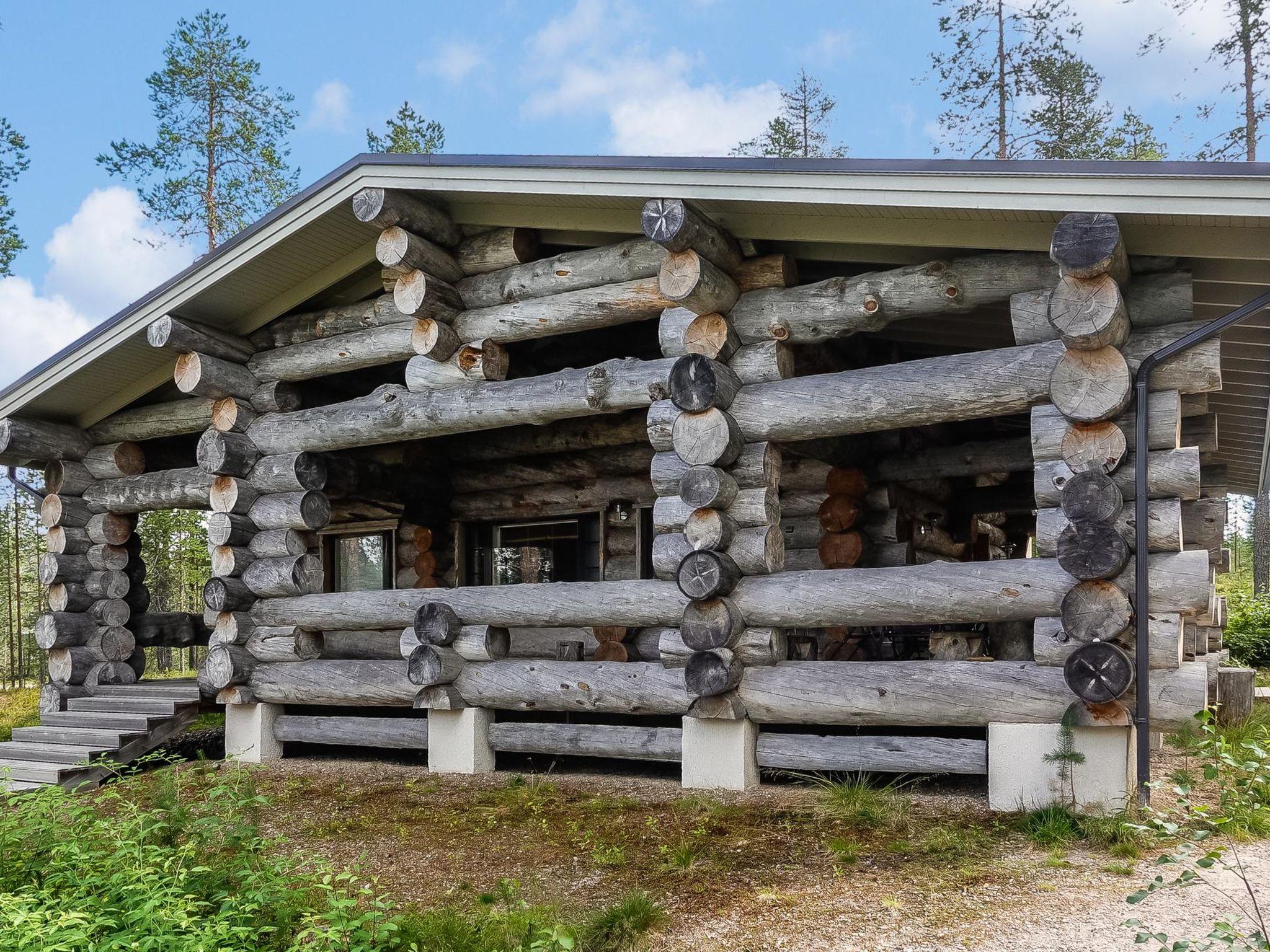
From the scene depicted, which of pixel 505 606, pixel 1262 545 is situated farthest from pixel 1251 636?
pixel 505 606

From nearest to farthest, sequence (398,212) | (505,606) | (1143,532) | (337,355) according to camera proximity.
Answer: (1143,532)
(398,212)
(505,606)
(337,355)

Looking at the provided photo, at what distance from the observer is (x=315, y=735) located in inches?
387

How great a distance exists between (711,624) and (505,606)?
2.11m

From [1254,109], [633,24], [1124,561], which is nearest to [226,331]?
[1124,561]

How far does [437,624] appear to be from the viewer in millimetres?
8891

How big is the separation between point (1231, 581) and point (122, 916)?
2694cm

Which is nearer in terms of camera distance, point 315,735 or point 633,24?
point 315,735

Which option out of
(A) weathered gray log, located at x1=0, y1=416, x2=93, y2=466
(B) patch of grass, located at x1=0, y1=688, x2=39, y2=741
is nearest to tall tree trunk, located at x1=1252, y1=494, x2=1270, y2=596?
(A) weathered gray log, located at x1=0, y1=416, x2=93, y2=466

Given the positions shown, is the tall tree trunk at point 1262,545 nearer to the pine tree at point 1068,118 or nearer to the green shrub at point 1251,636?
the green shrub at point 1251,636

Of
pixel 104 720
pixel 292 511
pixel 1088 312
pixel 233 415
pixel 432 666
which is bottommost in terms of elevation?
pixel 104 720

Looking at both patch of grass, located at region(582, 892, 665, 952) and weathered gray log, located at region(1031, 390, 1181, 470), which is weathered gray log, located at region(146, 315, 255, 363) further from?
weathered gray log, located at region(1031, 390, 1181, 470)

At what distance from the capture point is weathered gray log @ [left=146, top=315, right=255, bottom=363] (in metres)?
9.91

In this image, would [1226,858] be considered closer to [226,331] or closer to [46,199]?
[226,331]

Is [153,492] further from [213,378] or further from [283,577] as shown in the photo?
[283,577]
